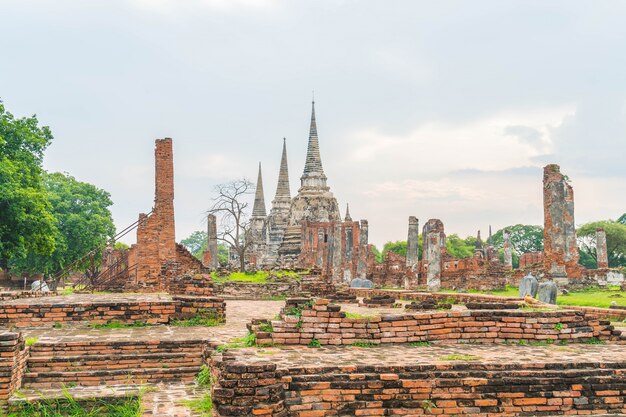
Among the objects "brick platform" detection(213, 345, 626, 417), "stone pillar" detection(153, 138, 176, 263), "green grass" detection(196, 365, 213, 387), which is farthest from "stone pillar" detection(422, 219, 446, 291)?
"brick platform" detection(213, 345, 626, 417)

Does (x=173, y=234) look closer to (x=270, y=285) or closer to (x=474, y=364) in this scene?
(x=270, y=285)

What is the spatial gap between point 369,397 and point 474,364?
0.94 meters

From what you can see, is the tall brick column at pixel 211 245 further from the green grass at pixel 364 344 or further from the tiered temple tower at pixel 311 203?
the green grass at pixel 364 344

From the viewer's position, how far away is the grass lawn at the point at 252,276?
20938mm

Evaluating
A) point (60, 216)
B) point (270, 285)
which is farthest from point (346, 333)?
point (60, 216)

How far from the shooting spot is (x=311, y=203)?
54438 millimetres

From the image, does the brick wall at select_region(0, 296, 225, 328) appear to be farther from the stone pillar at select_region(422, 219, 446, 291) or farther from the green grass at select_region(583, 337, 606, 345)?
the stone pillar at select_region(422, 219, 446, 291)

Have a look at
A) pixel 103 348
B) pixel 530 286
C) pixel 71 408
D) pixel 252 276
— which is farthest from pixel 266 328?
pixel 252 276

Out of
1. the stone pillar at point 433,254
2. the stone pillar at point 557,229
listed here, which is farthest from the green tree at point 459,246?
the stone pillar at point 557,229

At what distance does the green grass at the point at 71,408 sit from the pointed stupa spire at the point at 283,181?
186 ft

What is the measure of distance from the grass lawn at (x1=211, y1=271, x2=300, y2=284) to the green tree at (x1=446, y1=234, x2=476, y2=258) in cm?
3716

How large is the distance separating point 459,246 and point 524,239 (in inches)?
329

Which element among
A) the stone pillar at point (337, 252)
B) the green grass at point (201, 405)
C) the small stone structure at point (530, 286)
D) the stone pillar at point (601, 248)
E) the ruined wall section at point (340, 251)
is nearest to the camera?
the green grass at point (201, 405)

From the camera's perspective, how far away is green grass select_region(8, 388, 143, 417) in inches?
206
